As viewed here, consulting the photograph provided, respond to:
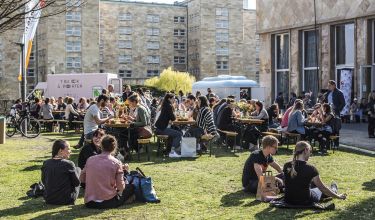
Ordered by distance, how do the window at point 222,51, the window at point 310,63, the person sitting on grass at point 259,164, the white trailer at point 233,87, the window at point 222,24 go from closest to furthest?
1. the person sitting on grass at point 259,164
2. the window at point 310,63
3. the white trailer at point 233,87
4. the window at point 222,24
5. the window at point 222,51

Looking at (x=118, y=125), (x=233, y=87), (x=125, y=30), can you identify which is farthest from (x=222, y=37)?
(x=118, y=125)

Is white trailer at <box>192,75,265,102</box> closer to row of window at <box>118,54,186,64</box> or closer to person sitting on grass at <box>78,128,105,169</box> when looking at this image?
person sitting on grass at <box>78,128,105,169</box>

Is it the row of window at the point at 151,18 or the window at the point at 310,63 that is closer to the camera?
the window at the point at 310,63

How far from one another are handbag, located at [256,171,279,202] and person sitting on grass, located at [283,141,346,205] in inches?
25.2

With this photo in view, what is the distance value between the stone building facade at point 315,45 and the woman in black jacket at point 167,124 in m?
18.3

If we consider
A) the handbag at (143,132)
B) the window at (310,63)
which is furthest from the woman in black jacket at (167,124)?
the window at (310,63)

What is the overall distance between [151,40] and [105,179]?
8275 centimetres

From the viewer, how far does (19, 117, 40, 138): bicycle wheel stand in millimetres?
23594

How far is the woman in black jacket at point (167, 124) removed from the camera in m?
15.8

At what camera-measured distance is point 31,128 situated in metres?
24.6

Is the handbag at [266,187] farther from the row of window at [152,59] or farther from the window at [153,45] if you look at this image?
the window at [153,45]

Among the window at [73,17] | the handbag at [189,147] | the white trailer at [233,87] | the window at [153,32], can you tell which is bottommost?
the handbag at [189,147]

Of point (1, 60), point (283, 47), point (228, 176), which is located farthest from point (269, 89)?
point (1, 60)

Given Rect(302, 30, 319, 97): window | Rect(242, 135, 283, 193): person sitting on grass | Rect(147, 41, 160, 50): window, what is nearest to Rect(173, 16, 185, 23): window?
Rect(147, 41, 160, 50): window
